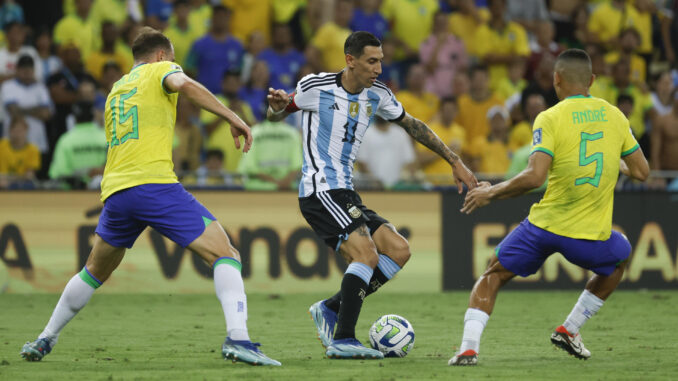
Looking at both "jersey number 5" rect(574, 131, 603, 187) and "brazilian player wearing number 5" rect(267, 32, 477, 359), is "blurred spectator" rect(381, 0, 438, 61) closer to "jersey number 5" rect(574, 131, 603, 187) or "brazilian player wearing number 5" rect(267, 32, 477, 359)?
"brazilian player wearing number 5" rect(267, 32, 477, 359)

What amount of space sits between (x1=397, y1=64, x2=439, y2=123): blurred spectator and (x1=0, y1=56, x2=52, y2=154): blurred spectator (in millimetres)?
5195

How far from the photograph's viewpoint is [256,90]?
15391mm

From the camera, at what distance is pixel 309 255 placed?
13133 millimetres

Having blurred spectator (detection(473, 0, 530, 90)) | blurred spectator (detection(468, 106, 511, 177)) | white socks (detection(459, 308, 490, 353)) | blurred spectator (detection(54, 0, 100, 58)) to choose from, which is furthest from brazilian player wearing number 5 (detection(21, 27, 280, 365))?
blurred spectator (detection(473, 0, 530, 90))

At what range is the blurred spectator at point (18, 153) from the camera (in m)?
14.1

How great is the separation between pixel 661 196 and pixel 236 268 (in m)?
7.98

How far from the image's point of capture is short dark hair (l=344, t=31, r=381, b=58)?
7797 mm

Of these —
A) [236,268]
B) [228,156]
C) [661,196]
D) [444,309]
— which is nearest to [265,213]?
[228,156]

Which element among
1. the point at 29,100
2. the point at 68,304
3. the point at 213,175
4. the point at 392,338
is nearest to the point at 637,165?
the point at 392,338

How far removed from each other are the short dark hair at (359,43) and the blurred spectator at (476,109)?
826 centimetres

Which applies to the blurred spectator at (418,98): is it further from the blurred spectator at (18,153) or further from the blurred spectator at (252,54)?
the blurred spectator at (18,153)

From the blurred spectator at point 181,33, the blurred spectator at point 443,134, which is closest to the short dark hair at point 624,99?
the blurred spectator at point 443,134

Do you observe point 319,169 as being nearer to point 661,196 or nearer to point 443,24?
point 661,196

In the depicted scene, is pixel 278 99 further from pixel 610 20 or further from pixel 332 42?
pixel 610 20
